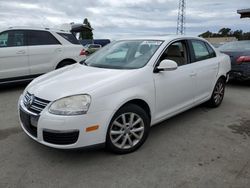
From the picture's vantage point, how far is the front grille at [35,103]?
2912 mm

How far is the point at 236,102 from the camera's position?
5.82 metres

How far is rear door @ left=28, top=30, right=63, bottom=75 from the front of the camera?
6863mm

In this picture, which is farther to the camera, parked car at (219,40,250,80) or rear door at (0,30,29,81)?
parked car at (219,40,250,80)

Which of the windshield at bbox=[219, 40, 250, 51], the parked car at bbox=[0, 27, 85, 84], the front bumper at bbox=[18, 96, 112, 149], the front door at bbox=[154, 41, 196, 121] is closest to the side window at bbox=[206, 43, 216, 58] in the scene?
the front door at bbox=[154, 41, 196, 121]

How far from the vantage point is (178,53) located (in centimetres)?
421

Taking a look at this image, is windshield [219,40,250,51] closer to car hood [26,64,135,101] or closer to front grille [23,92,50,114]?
car hood [26,64,135,101]

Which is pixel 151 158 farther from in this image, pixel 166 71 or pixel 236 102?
pixel 236 102

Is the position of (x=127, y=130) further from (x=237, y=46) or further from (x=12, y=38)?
(x=237, y=46)

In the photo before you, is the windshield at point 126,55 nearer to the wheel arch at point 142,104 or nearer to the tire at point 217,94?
the wheel arch at point 142,104

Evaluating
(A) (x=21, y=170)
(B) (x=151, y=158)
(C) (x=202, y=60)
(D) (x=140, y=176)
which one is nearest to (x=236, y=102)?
(C) (x=202, y=60)

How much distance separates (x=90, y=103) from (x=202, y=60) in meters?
2.64

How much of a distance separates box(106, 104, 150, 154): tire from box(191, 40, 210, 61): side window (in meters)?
1.78

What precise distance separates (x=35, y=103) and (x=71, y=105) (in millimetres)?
520

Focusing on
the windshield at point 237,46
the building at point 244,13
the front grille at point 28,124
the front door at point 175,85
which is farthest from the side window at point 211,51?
the building at point 244,13
